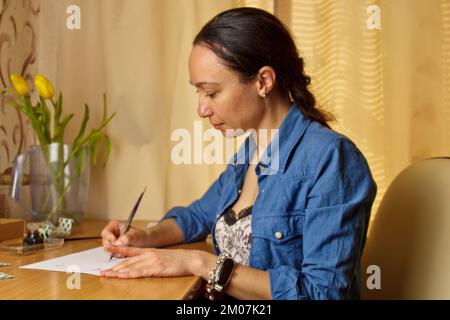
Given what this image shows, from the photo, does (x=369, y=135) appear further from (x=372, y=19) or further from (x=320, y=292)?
(x=320, y=292)

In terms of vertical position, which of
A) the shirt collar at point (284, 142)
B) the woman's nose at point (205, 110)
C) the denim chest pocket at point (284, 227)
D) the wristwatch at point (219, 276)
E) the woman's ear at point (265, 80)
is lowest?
the wristwatch at point (219, 276)

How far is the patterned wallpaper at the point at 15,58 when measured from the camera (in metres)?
1.44

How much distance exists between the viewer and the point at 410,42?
5.05 feet

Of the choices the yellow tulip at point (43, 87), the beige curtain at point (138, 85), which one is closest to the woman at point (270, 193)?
the beige curtain at point (138, 85)

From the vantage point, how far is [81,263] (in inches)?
36.5

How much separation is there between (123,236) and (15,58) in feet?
2.42

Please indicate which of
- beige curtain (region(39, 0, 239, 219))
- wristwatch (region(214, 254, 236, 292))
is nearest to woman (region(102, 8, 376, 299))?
wristwatch (region(214, 254, 236, 292))

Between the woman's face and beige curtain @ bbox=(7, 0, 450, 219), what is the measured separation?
47 cm

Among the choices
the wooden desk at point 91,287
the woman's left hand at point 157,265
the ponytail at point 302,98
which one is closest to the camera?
the wooden desk at point 91,287

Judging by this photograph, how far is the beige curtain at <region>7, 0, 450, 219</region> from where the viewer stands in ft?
5.02

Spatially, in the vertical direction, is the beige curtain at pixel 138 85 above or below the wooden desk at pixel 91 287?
above

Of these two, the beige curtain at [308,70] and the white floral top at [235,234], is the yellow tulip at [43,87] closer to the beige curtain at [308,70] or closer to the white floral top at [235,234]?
the beige curtain at [308,70]

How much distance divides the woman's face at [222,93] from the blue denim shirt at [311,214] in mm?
81
